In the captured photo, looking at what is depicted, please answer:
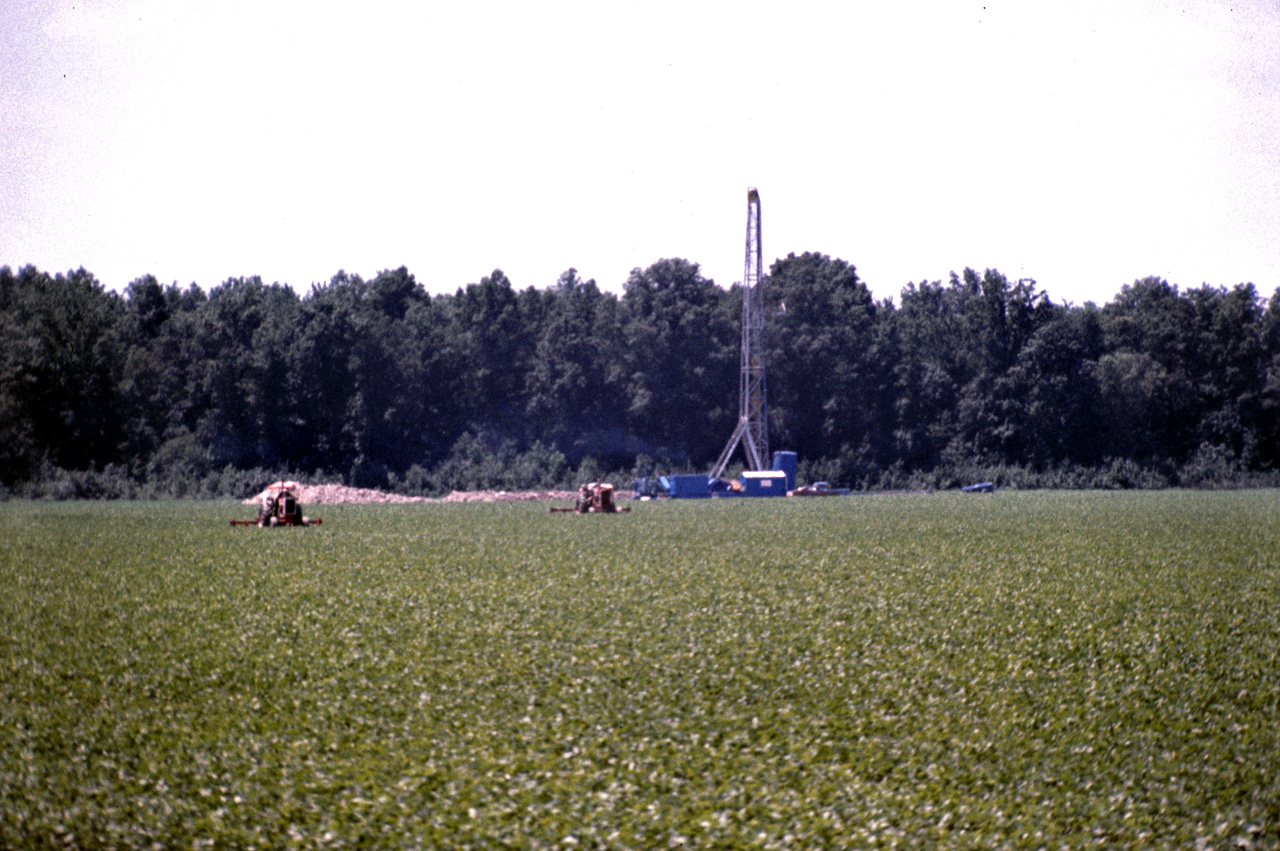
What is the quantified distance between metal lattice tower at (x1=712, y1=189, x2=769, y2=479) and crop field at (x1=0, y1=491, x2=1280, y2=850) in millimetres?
50278

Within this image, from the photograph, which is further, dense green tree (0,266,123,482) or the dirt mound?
dense green tree (0,266,123,482)

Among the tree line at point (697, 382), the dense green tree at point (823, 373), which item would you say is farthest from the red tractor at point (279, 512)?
the dense green tree at point (823, 373)

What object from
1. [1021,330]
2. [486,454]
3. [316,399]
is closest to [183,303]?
[316,399]

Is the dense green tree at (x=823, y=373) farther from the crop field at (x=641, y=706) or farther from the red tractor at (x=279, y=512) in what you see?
the crop field at (x=641, y=706)

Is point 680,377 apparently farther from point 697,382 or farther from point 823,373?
point 823,373

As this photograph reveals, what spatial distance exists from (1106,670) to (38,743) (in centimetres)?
852

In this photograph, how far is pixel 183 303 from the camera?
269ft

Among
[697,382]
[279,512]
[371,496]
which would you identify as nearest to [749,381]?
[697,382]

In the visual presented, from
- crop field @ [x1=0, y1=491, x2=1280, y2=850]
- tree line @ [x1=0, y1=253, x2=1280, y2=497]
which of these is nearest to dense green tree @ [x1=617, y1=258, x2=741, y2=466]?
tree line @ [x1=0, y1=253, x2=1280, y2=497]

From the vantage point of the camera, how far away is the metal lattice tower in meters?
69.6

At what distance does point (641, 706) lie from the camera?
9.14 meters

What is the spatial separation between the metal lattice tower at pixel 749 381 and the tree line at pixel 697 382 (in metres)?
6.16

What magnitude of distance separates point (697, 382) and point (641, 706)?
239 feet

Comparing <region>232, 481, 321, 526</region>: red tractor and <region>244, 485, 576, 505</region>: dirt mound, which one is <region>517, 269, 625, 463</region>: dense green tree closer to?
<region>244, 485, 576, 505</region>: dirt mound
